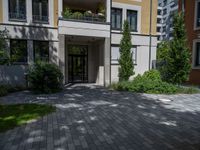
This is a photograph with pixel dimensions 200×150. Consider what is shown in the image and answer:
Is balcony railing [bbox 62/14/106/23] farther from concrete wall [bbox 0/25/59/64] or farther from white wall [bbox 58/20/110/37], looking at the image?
concrete wall [bbox 0/25/59/64]

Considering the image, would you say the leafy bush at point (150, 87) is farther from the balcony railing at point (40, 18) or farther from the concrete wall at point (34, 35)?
the balcony railing at point (40, 18)

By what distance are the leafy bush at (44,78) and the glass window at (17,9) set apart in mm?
4425

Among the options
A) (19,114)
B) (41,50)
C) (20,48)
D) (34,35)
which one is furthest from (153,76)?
(19,114)

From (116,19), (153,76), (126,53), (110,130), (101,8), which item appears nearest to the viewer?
(110,130)

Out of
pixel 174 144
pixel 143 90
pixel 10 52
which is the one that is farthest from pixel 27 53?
pixel 174 144

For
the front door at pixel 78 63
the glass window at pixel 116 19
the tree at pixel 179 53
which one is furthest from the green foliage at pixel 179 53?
the front door at pixel 78 63

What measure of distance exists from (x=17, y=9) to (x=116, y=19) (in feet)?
25.6

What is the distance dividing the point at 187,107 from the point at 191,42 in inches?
433

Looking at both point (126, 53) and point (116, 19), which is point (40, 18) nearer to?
point (116, 19)

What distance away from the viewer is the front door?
Result: 17447mm

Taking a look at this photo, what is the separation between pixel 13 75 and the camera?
1367 centimetres

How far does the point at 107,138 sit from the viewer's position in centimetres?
457

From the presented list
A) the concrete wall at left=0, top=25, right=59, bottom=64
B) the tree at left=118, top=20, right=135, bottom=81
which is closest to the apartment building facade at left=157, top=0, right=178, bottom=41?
the tree at left=118, top=20, right=135, bottom=81

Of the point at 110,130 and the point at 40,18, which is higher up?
the point at 40,18
